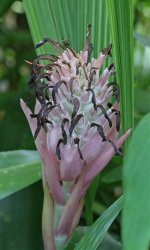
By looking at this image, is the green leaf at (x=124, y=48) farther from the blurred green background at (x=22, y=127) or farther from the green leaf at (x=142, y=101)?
the green leaf at (x=142, y=101)

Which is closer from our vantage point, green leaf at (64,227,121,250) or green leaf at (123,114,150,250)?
green leaf at (123,114,150,250)

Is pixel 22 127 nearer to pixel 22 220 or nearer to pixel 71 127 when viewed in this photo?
pixel 22 220

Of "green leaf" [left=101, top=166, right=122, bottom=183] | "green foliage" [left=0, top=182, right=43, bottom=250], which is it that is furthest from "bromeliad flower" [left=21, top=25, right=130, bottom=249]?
Result: "green leaf" [left=101, top=166, right=122, bottom=183]

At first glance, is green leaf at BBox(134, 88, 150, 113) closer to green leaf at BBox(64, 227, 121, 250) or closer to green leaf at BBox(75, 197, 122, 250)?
green leaf at BBox(64, 227, 121, 250)

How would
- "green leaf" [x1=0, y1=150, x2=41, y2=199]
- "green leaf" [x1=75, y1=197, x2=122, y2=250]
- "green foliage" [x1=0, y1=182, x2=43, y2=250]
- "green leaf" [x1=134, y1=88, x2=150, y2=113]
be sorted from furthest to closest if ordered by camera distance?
"green leaf" [x1=134, y1=88, x2=150, y2=113]
"green foliage" [x1=0, y1=182, x2=43, y2=250]
"green leaf" [x1=0, y1=150, x2=41, y2=199]
"green leaf" [x1=75, y1=197, x2=122, y2=250]

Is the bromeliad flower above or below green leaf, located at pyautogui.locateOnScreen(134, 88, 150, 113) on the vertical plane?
above

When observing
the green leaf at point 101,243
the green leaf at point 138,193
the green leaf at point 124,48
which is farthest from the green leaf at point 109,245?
the green leaf at point 138,193

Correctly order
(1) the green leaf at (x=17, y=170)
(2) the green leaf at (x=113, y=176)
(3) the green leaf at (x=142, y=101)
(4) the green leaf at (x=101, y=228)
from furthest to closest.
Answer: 1. (3) the green leaf at (x=142, y=101)
2. (2) the green leaf at (x=113, y=176)
3. (1) the green leaf at (x=17, y=170)
4. (4) the green leaf at (x=101, y=228)

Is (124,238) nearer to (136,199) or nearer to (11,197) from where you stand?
(136,199)
